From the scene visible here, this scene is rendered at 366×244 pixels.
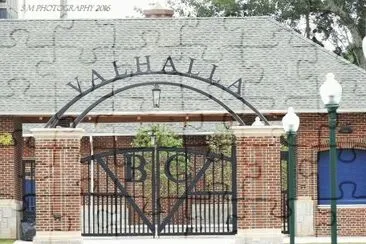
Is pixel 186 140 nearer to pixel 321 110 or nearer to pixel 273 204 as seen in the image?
pixel 321 110

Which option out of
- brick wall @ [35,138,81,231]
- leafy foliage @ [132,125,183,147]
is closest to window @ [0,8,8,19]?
leafy foliage @ [132,125,183,147]

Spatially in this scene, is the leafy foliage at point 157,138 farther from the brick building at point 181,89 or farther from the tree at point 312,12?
the tree at point 312,12

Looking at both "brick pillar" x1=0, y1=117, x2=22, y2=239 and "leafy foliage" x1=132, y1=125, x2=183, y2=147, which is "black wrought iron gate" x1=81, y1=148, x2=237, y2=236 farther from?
"brick pillar" x1=0, y1=117, x2=22, y2=239

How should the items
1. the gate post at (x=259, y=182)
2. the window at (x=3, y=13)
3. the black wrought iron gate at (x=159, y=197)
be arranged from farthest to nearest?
the window at (x=3, y=13) → the black wrought iron gate at (x=159, y=197) → the gate post at (x=259, y=182)

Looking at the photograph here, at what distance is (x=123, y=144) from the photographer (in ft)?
106

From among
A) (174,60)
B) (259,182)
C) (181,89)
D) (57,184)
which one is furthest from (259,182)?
(174,60)

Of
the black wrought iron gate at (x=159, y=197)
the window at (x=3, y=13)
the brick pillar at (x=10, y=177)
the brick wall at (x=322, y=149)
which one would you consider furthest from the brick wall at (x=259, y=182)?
the window at (x=3, y=13)

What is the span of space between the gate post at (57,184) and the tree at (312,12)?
3040cm

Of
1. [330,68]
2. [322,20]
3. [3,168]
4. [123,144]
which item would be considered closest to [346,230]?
[330,68]

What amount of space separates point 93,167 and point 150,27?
434 centimetres

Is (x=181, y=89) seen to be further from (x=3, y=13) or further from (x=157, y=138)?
(x=3, y=13)

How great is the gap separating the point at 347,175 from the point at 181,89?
187 inches

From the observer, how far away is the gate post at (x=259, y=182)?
2270cm

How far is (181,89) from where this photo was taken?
3089 cm
